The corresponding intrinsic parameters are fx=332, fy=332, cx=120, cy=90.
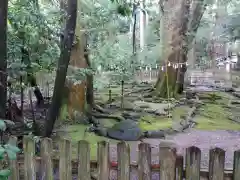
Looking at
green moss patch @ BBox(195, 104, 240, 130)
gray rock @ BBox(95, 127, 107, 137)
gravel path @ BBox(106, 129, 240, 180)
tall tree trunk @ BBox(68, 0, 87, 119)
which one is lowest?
gravel path @ BBox(106, 129, 240, 180)

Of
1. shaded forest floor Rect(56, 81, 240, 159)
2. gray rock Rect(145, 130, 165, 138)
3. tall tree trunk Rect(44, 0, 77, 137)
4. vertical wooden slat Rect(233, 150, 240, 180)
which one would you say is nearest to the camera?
vertical wooden slat Rect(233, 150, 240, 180)

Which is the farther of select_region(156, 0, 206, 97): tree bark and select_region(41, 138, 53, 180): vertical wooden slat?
select_region(156, 0, 206, 97): tree bark

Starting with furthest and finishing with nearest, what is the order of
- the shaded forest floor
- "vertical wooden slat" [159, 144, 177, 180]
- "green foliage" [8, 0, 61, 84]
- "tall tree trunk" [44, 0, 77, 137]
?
1. the shaded forest floor
2. "green foliage" [8, 0, 61, 84]
3. "tall tree trunk" [44, 0, 77, 137]
4. "vertical wooden slat" [159, 144, 177, 180]

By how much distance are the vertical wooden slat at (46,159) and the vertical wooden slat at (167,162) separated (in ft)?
3.04

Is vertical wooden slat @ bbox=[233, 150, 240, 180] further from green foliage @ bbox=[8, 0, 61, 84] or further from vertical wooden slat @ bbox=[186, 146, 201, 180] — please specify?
green foliage @ bbox=[8, 0, 61, 84]

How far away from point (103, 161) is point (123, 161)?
173 mm

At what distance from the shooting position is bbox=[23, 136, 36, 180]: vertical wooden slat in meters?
2.84

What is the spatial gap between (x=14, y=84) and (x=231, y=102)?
9470mm

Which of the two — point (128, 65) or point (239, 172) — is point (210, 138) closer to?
point (128, 65)

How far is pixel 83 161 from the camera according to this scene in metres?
2.78

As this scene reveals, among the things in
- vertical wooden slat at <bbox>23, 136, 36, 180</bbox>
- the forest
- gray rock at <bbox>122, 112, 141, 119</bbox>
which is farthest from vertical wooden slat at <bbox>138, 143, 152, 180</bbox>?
gray rock at <bbox>122, 112, 141, 119</bbox>

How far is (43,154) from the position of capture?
282cm

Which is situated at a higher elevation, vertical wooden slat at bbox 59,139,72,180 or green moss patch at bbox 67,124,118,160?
vertical wooden slat at bbox 59,139,72,180

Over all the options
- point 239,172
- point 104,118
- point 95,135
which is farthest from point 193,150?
point 104,118
